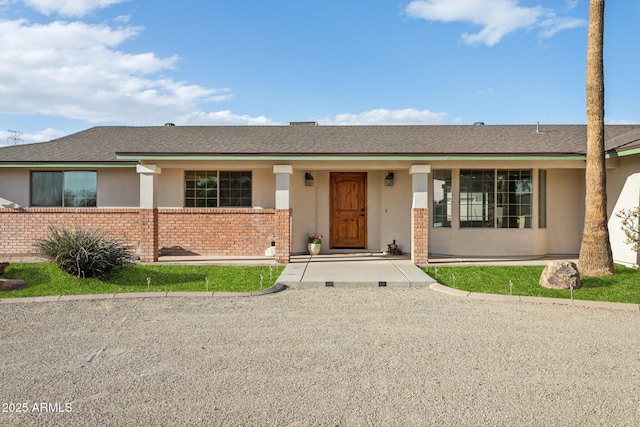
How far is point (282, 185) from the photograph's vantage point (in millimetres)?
10656

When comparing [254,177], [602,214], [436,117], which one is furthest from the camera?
[436,117]

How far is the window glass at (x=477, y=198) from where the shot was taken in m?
12.2

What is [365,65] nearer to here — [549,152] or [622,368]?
[549,152]

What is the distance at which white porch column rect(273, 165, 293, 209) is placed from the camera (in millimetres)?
10602

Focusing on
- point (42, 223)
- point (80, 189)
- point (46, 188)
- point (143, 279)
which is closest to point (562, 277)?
point (143, 279)

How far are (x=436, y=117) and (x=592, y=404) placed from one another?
1876 cm

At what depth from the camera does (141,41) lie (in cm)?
1207

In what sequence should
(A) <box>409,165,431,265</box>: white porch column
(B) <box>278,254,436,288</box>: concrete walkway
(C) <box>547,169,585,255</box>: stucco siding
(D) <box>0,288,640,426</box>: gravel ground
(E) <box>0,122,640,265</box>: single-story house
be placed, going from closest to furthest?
1. (D) <box>0,288,640,426</box>: gravel ground
2. (B) <box>278,254,436,288</box>: concrete walkway
3. (A) <box>409,165,431,265</box>: white porch column
4. (E) <box>0,122,640,265</box>: single-story house
5. (C) <box>547,169,585,255</box>: stucco siding

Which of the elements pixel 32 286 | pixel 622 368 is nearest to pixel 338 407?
pixel 622 368

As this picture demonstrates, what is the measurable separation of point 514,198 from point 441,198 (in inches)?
76.9

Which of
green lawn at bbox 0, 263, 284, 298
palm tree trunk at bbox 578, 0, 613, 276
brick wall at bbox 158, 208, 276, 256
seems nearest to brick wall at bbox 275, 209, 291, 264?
green lawn at bbox 0, 263, 284, 298

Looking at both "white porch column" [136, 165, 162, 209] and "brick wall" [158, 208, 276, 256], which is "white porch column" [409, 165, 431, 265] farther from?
"white porch column" [136, 165, 162, 209]

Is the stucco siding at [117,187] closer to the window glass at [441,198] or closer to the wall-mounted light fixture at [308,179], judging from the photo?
the wall-mounted light fixture at [308,179]

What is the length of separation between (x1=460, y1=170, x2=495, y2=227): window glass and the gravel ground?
5633mm
